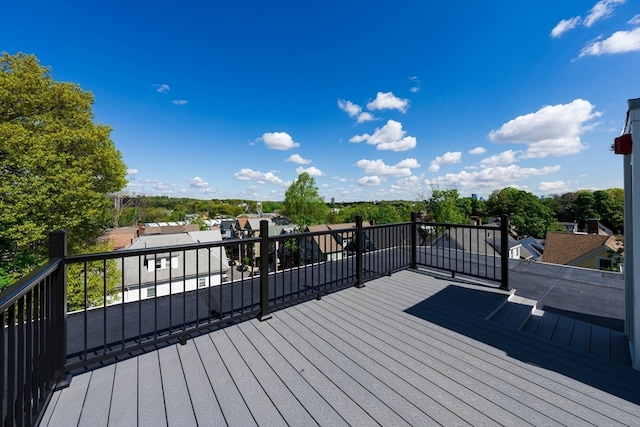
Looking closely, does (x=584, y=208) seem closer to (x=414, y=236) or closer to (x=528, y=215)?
(x=528, y=215)

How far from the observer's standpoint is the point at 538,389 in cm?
164

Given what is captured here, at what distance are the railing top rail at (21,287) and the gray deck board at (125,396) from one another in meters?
0.89

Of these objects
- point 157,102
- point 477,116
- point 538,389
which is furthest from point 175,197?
point 538,389

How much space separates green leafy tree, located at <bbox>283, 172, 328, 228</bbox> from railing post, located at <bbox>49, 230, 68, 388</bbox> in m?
25.3

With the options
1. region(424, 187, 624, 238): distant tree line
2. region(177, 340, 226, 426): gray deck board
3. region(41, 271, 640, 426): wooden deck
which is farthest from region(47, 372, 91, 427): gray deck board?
region(424, 187, 624, 238): distant tree line

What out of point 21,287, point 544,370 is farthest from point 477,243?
point 21,287

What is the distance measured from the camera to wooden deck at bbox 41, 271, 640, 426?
1426 millimetres

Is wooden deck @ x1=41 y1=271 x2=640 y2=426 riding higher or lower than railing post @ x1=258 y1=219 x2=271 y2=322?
lower

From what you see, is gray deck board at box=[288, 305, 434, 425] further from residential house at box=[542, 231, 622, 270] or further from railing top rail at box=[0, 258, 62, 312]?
residential house at box=[542, 231, 622, 270]

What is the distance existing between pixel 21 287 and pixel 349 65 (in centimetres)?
1266

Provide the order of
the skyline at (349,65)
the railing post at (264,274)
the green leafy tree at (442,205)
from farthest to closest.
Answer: the green leafy tree at (442,205) → the skyline at (349,65) → the railing post at (264,274)

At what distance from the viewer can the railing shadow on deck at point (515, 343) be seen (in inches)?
68.4

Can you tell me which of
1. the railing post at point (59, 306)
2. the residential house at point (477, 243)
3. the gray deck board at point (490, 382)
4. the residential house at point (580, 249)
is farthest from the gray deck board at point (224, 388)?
the residential house at point (580, 249)

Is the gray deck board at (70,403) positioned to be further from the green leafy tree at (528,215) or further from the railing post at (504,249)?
the green leafy tree at (528,215)
